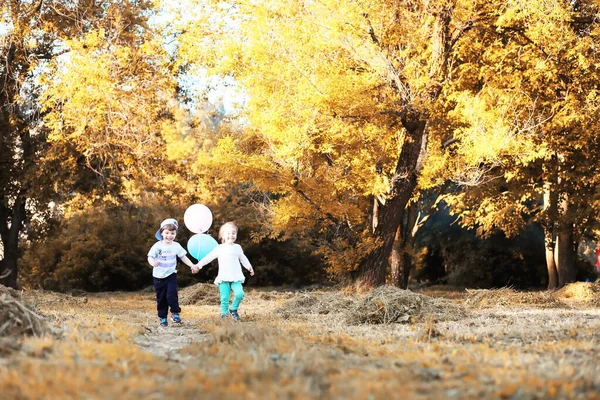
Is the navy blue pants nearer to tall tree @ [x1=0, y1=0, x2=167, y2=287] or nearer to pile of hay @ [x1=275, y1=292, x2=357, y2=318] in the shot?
pile of hay @ [x1=275, y1=292, x2=357, y2=318]

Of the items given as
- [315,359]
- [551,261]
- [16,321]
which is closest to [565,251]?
[551,261]

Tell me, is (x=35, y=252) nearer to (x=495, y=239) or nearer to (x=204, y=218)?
(x=204, y=218)

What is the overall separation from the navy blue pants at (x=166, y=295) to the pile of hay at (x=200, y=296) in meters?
5.04

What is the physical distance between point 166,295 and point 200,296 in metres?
5.63

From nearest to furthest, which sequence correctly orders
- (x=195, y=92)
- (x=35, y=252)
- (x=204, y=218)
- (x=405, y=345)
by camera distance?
(x=405, y=345) → (x=204, y=218) → (x=195, y=92) → (x=35, y=252)

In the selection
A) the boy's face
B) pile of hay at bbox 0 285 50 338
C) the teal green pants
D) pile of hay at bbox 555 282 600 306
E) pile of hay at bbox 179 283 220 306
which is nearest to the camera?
pile of hay at bbox 0 285 50 338

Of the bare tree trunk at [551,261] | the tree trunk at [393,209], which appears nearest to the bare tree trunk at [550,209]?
the bare tree trunk at [551,261]

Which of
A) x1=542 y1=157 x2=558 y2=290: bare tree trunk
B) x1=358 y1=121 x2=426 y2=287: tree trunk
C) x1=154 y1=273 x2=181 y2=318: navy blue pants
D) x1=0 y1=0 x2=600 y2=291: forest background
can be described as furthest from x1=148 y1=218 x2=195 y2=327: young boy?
x1=542 y1=157 x2=558 y2=290: bare tree trunk

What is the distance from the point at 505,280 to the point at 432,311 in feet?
50.7

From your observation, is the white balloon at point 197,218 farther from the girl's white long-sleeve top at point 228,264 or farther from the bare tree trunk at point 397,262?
the bare tree trunk at point 397,262

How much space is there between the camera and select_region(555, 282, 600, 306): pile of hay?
13.7 meters

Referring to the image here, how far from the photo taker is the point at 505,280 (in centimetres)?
2355

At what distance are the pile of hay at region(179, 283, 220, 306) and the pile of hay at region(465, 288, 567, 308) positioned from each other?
5012mm

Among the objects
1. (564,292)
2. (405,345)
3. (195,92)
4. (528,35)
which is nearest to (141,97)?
(195,92)
